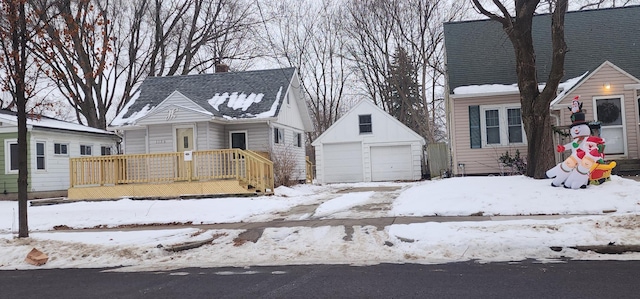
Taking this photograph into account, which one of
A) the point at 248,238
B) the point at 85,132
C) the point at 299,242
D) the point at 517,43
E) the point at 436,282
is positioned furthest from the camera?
the point at 85,132

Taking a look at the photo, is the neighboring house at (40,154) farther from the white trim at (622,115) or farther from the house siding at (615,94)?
the white trim at (622,115)

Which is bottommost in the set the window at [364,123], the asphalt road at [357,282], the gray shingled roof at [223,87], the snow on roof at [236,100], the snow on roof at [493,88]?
the asphalt road at [357,282]

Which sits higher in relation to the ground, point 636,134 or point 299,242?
point 636,134

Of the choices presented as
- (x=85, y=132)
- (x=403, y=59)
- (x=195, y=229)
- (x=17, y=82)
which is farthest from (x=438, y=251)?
(x=403, y=59)

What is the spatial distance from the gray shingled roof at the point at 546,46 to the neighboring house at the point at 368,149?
594cm

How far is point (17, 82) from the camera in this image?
980 cm

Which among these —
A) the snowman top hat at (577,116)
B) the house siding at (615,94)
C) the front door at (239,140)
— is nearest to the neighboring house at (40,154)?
the front door at (239,140)

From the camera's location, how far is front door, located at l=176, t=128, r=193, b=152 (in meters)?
20.4

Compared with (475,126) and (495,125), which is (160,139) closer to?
(475,126)

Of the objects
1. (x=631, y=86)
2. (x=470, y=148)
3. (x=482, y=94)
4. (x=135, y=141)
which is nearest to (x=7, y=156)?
(x=135, y=141)

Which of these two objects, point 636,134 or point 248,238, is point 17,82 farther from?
point 636,134

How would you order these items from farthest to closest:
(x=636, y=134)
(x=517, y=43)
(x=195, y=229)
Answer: (x=636, y=134)
(x=517, y=43)
(x=195, y=229)

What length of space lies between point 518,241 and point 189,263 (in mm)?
5021

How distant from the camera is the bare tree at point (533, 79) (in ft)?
41.7
